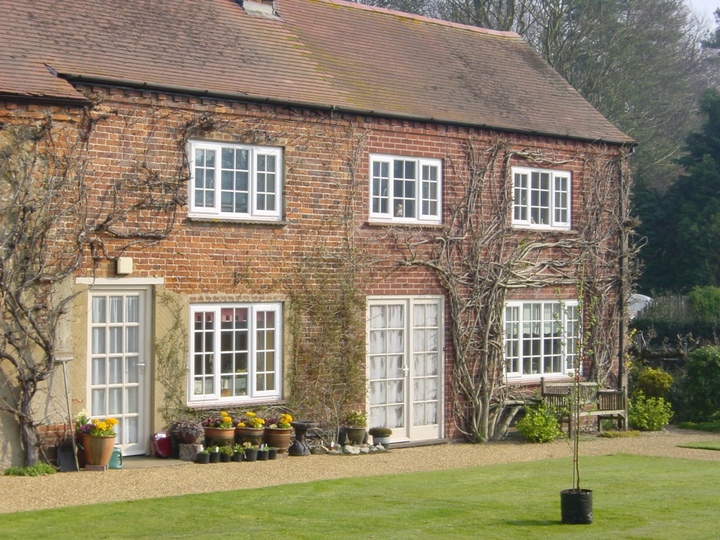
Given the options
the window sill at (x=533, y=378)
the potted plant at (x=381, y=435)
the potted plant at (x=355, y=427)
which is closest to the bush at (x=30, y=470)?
the potted plant at (x=355, y=427)

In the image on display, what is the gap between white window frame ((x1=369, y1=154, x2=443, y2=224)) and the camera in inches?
730

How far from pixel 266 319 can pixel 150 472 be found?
3.39m

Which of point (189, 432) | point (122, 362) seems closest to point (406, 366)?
point (189, 432)

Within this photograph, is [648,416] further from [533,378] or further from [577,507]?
[577,507]

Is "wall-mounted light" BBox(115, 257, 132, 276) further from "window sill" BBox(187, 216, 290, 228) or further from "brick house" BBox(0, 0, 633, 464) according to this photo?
"window sill" BBox(187, 216, 290, 228)

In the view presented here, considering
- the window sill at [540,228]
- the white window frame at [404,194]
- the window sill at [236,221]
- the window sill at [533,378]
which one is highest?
the white window frame at [404,194]

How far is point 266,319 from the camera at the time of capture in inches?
674

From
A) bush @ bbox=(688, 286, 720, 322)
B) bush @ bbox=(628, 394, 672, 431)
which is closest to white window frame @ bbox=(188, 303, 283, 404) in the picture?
bush @ bbox=(628, 394, 672, 431)

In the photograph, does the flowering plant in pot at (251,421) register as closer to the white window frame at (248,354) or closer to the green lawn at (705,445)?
the white window frame at (248,354)

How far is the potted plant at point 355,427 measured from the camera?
17.6 metres

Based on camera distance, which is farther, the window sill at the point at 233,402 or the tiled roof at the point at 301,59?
the window sill at the point at 233,402

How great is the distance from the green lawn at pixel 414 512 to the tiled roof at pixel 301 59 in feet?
19.7

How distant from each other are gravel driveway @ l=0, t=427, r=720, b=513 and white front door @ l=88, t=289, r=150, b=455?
0.57 meters

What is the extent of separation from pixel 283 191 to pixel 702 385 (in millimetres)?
9990
